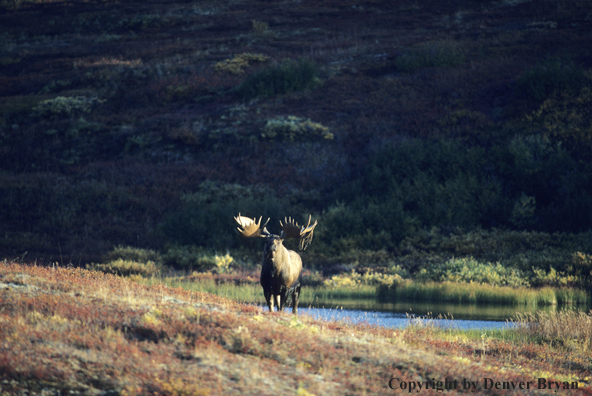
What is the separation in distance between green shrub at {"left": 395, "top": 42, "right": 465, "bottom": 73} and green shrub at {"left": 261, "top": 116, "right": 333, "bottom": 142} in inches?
400

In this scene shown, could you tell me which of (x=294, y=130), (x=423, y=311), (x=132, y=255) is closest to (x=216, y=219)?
(x=132, y=255)

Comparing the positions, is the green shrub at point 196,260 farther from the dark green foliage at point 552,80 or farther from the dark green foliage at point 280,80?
the dark green foliage at point 552,80

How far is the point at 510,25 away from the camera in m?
46.9

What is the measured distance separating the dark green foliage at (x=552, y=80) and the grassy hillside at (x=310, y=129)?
12cm

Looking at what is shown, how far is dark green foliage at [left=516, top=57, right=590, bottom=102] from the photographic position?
3275cm

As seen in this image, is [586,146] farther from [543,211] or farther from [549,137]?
[543,211]

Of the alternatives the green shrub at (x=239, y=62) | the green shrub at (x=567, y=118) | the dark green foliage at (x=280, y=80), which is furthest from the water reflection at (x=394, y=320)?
the green shrub at (x=239, y=62)

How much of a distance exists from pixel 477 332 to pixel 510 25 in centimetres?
3998

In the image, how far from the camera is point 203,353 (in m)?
6.80

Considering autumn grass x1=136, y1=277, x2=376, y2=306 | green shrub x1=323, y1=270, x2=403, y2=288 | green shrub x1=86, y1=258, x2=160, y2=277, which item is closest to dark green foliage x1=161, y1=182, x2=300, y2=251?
green shrub x1=86, y1=258, x2=160, y2=277

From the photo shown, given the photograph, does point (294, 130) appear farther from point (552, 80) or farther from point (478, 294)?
point (478, 294)

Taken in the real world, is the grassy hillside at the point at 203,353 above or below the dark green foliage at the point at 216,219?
above

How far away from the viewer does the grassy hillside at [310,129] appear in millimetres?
27312

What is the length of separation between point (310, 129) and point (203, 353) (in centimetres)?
2989
